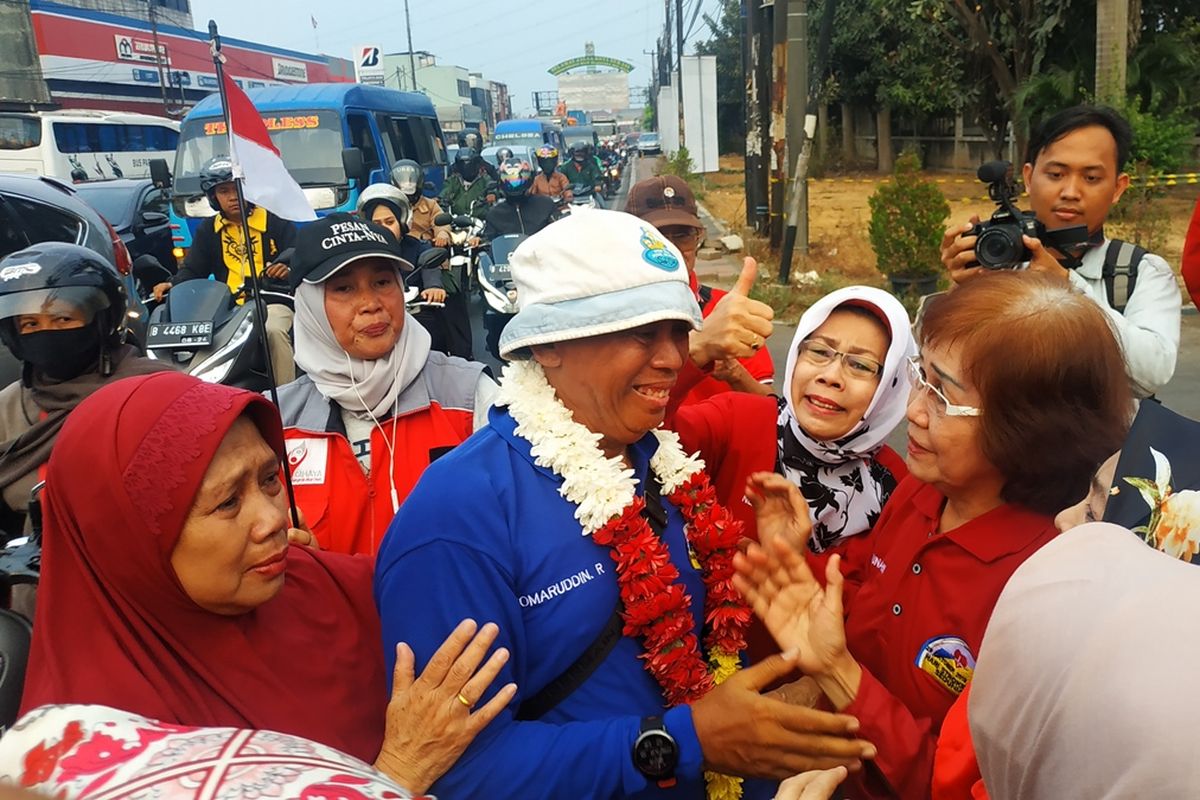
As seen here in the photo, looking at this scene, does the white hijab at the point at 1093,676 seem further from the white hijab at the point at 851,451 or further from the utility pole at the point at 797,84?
the utility pole at the point at 797,84

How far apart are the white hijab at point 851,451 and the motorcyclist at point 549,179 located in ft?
32.5

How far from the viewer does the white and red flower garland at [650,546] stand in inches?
63.9

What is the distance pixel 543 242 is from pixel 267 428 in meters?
0.66

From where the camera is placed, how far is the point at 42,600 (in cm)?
151

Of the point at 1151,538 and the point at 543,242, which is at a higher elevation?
the point at 543,242

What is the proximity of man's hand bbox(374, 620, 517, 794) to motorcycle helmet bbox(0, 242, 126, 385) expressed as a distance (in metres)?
1.87

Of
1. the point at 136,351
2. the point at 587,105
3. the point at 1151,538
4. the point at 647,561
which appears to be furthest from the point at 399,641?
the point at 587,105

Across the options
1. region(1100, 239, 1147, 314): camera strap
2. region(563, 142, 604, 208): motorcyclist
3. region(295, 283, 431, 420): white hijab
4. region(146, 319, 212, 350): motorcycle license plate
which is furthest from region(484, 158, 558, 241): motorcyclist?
region(563, 142, 604, 208): motorcyclist

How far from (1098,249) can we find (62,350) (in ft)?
10.5

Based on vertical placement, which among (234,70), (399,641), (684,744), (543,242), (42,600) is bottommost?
(684,744)

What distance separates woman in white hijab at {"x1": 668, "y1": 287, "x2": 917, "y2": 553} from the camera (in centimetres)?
225

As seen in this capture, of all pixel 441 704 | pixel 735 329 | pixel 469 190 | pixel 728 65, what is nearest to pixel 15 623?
pixel 441 704

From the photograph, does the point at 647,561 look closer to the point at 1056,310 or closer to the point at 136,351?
the point at 1056,310

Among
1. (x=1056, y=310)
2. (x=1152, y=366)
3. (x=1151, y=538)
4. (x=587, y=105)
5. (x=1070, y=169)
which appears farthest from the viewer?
(x=587, y=105)
